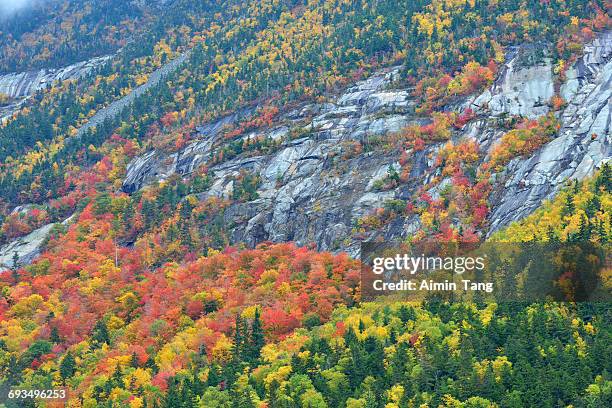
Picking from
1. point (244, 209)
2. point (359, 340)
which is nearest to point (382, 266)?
point (359, 340)

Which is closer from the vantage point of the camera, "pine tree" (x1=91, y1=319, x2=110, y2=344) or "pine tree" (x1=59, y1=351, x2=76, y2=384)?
"pine tree" (x1=59, y1=351, x2=76, y2=384)

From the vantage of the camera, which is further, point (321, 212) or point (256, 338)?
point (321, 212)

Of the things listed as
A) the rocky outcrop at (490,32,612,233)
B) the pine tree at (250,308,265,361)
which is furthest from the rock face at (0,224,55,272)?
the rocky outcrop at (490,32,612,233)

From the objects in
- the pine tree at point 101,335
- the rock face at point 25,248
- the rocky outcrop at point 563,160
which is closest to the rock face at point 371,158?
the rocky outcrop at point 563,160

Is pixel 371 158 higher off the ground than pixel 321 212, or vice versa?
pixel 371 158

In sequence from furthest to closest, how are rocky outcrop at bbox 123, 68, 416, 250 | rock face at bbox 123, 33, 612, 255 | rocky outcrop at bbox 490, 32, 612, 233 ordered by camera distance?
rocky outcrop at bbox 123, 68, 416, 250, rock face at bbox 123, 33, 612, 255, rocky outcrop at bbox 490, 32, 612, 233

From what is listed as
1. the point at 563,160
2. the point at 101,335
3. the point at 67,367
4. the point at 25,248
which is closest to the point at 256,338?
the point at 67,367

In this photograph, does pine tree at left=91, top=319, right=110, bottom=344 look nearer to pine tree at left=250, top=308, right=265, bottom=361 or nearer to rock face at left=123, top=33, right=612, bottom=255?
pine tree at left=250, top=308, right=265, bottom=361

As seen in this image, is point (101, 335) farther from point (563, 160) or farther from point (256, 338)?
point (563, 160)
